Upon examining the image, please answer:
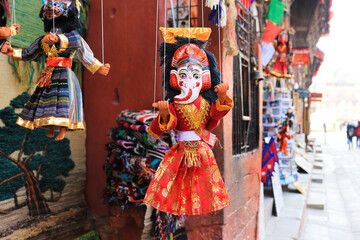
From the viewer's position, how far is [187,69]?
2.10 metres

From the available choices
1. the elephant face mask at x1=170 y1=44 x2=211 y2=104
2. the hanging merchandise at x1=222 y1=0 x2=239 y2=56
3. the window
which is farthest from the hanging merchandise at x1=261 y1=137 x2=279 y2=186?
the elephant face mask at x1=170 y1=44 x2=211 y2=104

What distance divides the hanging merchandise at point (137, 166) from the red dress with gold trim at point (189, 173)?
765 millimetres

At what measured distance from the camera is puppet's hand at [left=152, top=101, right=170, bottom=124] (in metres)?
1.99

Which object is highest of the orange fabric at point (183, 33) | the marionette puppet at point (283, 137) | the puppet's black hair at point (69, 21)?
the puppet's black hair at point (69, 21)

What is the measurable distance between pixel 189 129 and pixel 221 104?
0.29 meters

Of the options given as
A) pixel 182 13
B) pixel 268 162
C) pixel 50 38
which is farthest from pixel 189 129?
pixel 268 162

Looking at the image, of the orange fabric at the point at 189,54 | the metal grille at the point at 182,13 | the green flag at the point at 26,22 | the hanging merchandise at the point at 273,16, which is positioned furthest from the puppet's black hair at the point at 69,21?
the hanging merchandise at the point at 273,16

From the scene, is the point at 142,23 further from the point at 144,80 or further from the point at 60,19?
the point at 60,19

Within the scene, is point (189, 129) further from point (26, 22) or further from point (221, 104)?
point (26, 22)

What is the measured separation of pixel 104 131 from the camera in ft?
12.9

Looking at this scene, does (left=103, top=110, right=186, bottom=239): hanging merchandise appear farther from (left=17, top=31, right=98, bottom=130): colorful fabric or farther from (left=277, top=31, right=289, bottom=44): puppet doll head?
(left=277, top=31, right=289, bottom=44): puppet doll head

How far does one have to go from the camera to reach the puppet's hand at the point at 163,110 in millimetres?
1987

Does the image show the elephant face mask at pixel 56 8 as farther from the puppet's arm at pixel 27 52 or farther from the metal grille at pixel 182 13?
the metal grille at pixel 182 13

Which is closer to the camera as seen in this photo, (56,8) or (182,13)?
(56,8)
